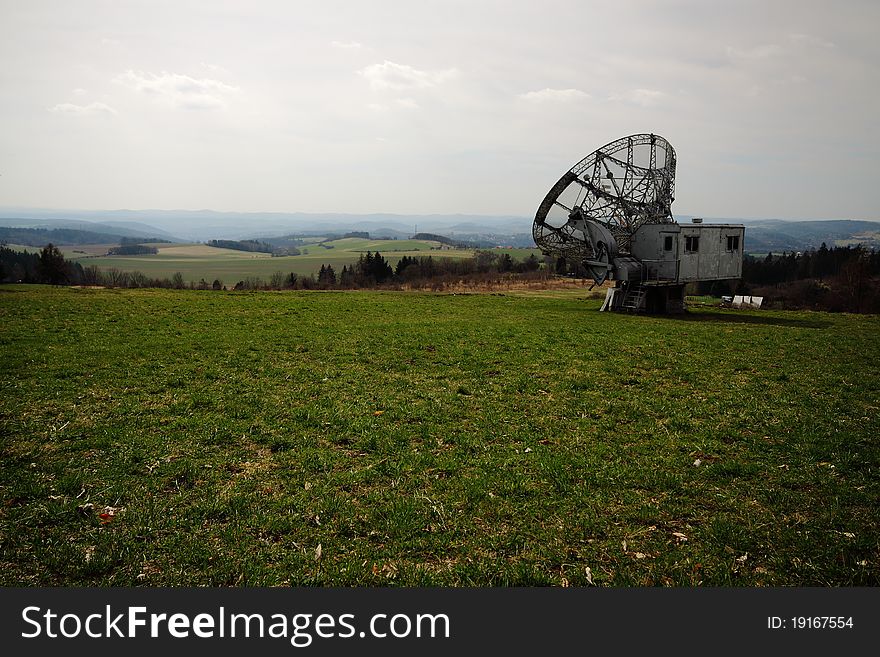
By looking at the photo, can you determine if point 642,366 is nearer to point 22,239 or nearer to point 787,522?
point 787,522

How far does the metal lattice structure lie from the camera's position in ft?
115

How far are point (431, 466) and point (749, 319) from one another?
32.4 meters

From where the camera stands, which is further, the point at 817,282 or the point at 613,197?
the point at 817,282

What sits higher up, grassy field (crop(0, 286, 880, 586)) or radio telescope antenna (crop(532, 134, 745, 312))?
radio telescope antenna (crop(532, 134, 745, 312))

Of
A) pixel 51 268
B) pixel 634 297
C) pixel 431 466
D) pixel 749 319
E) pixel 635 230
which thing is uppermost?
pixel 635 230

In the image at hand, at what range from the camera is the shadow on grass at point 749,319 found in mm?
31816

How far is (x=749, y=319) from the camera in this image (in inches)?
1359

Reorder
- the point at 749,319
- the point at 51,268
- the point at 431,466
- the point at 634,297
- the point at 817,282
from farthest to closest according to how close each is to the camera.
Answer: the point at 817,282, the point at 51,268, the point at 634,297, the point at 749,319, the point at 431,466

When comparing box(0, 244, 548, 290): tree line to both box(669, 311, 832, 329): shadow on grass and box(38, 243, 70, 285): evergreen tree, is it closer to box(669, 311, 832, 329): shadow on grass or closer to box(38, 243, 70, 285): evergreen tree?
box(38, 243, 70, 285): evergreen tree

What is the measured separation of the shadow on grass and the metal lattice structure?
6.23 metres

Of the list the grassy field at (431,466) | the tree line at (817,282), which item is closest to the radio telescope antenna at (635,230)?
the tree line at (817,282)

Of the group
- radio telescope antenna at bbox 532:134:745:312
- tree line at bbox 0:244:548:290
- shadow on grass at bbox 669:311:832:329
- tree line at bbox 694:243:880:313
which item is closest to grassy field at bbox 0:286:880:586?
shadow on grass at bbox 669:311:832:329

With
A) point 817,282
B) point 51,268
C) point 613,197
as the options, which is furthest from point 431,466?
point 817,282

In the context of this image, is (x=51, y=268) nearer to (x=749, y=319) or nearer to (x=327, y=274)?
(x=327, y=274)
